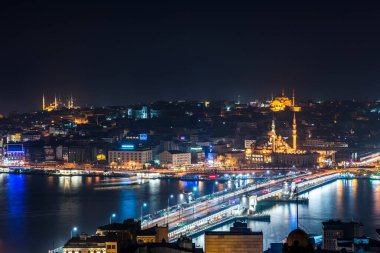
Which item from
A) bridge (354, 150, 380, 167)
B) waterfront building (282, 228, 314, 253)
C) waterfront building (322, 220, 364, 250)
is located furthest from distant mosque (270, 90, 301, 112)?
waterfront building (282, 228, 314, 253)

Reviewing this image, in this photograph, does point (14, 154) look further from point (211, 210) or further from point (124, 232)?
point (124, 232)

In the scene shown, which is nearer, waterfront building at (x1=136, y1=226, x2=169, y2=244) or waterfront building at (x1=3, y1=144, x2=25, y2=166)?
waterfront building at (x1=136, y1=226, x2=169, y2=244)

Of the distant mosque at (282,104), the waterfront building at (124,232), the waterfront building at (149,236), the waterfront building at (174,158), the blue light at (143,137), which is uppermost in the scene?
the distant mosque at (282,104)

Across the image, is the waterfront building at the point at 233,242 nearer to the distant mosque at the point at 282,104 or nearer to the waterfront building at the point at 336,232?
the waterfront building at the point at 336,232

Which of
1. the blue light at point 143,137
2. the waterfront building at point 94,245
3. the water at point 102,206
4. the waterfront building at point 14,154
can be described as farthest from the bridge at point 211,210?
the waterfront building at point 14,154

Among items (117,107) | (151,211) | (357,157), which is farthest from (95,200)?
(117,107)

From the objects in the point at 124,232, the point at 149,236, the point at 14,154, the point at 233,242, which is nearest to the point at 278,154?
the point at 14,154

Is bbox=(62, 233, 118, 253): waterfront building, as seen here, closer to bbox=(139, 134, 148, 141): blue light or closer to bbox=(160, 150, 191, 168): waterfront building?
bbox=(160, 150, 191, 168): waterfront building
